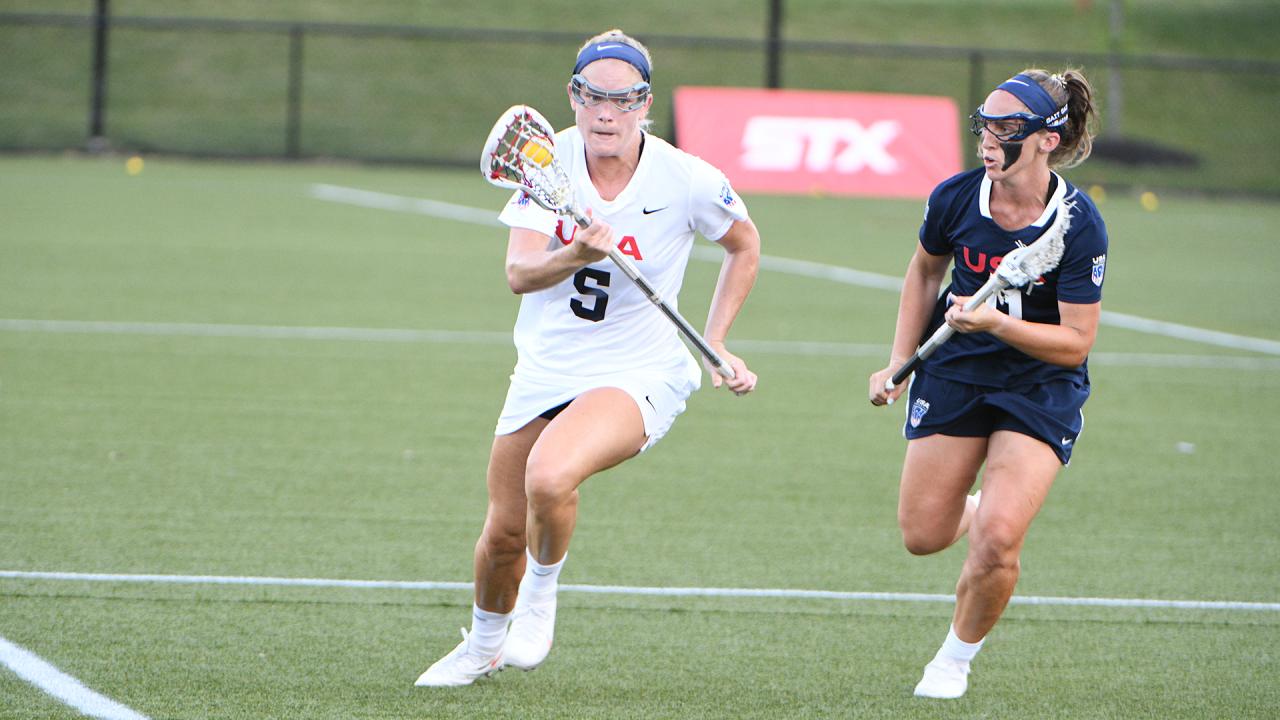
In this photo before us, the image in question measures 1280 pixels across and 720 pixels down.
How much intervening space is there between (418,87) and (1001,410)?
1071 inches

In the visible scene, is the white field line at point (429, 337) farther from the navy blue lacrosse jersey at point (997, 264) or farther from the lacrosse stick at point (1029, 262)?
the lacrosse stick at point (1029, 262)

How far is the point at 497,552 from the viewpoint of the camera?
5.23m

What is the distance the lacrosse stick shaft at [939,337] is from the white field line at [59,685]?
2667mm

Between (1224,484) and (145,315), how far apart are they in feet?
25.8

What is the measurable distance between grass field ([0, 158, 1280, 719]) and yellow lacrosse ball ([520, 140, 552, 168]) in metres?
1.68

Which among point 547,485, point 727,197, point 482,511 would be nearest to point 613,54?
point 727,197

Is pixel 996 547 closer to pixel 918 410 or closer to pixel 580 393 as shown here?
pixel 918 410

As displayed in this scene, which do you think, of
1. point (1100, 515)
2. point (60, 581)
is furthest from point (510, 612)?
point (1100, 515)

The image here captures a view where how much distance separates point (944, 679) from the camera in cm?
525

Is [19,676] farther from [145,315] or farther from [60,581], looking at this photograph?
[145,315]

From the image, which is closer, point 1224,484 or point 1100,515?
point 1100,515

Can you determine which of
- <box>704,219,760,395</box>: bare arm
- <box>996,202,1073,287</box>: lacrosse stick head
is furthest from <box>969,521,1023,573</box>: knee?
<box>704,219,760,395</box>: bare arm

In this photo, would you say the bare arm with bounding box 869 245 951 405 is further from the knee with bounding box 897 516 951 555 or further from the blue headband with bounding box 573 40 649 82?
the blue headband with bounding box 573 40 649 82

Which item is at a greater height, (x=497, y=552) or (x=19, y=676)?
(x=497, y=552)
